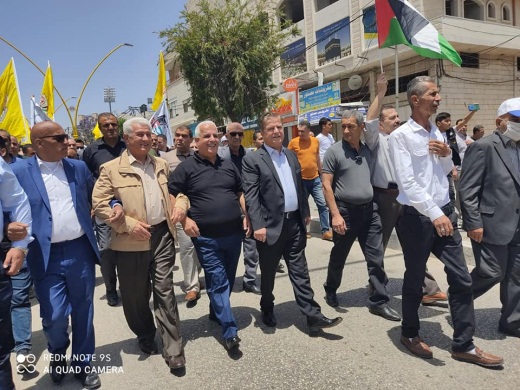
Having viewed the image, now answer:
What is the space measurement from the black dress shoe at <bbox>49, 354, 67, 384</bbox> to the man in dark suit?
1802 millimetres

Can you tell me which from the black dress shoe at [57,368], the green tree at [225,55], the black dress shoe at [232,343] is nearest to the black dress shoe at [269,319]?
the black dress shoe at [232,343]

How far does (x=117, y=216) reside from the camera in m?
3.03

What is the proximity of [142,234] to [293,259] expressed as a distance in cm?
141

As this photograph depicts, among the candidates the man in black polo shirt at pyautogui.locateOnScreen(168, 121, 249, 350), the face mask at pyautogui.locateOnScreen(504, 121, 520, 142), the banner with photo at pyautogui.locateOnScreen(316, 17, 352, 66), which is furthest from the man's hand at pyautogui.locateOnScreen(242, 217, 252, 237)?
the banner with photo at pyautogui.locateOnScreen(316, 17, 352, 66)

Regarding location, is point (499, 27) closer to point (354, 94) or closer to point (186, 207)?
point (354, 94)

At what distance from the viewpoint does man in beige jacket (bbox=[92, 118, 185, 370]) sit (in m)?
3.20

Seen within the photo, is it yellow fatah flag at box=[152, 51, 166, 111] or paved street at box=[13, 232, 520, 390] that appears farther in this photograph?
yellow fatah flag at box=[152, 51, 166, 111]

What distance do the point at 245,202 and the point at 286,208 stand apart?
0.39 m

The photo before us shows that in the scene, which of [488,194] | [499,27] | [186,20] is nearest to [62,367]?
[488,194]

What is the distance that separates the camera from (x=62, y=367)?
3.12 meters

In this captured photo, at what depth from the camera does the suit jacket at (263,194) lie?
11.8ft

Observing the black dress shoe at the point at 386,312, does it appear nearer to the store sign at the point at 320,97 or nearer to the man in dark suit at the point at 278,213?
the man in dark suit at the point at 278,213

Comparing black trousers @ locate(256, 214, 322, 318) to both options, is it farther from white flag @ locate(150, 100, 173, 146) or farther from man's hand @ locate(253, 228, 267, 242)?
white flag @ locate(150, 100, 173, 146)

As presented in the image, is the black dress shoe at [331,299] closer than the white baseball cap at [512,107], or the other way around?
the white baseball cap at [512,107]
